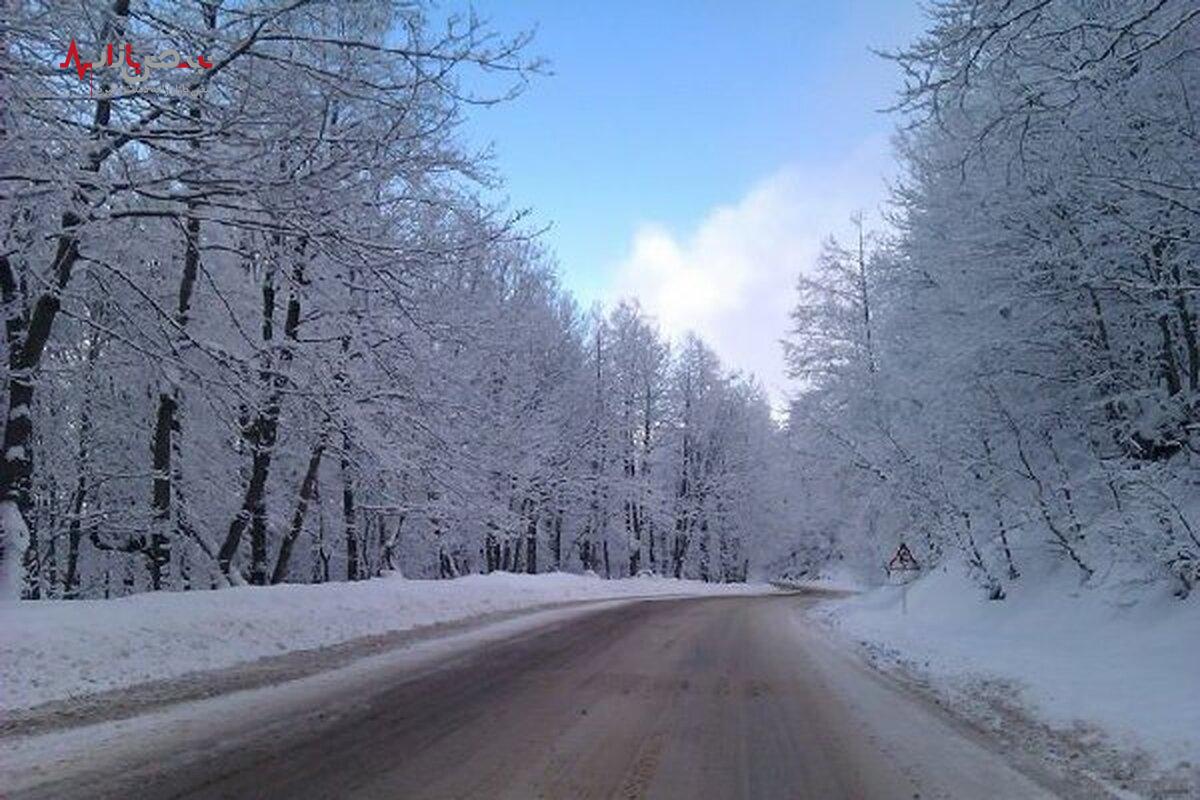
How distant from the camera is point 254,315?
925 inches

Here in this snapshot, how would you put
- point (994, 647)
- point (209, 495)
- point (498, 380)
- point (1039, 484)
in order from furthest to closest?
point (498, 380) < point (209, 495) < point (1039, 484) < point (994, 647)

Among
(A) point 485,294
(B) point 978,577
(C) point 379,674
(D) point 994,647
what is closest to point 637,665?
(C) point 379,674

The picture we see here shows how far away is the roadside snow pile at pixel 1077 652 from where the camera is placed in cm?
839

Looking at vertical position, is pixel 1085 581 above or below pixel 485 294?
below

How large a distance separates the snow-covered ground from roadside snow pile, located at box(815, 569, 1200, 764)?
0.02 metres

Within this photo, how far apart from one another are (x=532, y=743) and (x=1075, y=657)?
780 centimetres

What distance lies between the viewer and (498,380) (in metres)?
38.0

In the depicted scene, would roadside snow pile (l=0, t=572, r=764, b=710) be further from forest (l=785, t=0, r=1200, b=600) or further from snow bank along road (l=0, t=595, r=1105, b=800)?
forest (l=785, t=0, r=1200, b=600)

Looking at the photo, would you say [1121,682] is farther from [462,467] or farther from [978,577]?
[462,467]

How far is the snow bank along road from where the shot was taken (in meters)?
6.24

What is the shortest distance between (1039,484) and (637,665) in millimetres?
7484
